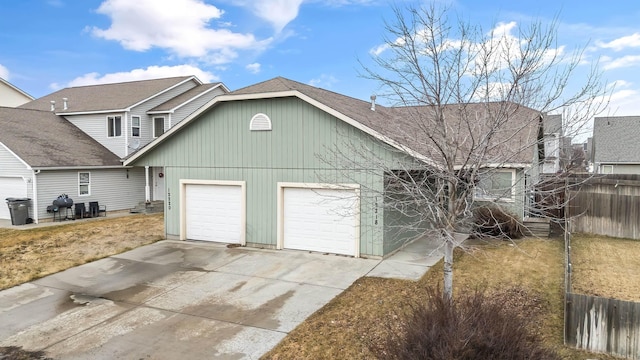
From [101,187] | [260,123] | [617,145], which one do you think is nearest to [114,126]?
[101,187]

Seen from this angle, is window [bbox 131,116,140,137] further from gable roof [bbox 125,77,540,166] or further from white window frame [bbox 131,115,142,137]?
gable roof [bbox 125,77,540,166]

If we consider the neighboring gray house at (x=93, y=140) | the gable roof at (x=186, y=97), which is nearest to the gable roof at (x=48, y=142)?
the neighboring gray house at (x=93, y=140)

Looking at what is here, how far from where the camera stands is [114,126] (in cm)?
2291

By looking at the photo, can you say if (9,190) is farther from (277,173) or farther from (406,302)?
(406,302)

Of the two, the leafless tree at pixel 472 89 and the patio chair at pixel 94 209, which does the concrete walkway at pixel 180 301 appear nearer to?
the leafless tree at pixel 472 89

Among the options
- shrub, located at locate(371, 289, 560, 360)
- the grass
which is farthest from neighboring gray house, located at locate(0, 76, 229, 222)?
shrub, located at locate(371, 289, 560, 360)

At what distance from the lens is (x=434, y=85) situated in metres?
6.21

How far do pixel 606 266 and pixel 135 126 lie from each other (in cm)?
2208

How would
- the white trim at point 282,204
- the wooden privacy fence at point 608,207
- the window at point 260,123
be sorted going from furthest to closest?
the wooden privacy fence at point 608,207 → the window at point 260,123 → the white trim at point 282,204

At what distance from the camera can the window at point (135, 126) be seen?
22703 mm

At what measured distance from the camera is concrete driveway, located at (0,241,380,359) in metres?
6.51

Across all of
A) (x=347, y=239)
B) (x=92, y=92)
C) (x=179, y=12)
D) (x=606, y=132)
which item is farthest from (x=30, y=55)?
(x=606, y=132)

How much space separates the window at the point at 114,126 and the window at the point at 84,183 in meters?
3.49

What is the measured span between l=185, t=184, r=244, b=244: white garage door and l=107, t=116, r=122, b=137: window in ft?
37.7
